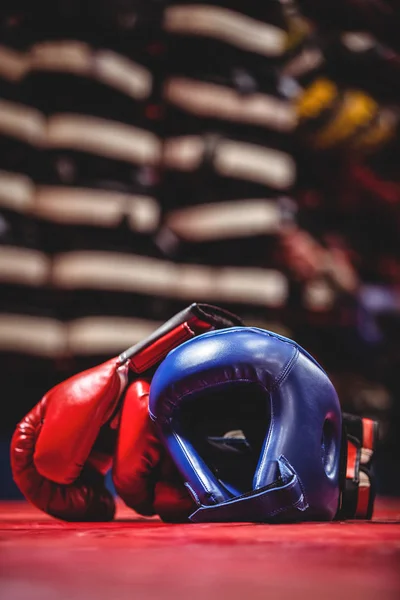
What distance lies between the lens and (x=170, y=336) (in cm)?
124

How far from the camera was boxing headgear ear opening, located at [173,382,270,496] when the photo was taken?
1184mm

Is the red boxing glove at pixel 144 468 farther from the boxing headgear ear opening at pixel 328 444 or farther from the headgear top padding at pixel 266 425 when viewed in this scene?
the boxing headgear ear opening at pixel 328 444

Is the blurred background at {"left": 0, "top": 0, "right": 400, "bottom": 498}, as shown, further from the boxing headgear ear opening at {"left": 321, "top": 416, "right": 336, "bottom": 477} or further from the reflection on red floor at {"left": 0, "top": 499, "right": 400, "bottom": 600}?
the reflection on red floor at {"left": 0, "top": 499, "right": 400, "bottom": 600}

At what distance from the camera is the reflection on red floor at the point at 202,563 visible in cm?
55

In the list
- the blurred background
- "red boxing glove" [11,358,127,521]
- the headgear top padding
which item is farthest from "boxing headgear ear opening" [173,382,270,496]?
the blurred background

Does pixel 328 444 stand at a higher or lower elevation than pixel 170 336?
lower

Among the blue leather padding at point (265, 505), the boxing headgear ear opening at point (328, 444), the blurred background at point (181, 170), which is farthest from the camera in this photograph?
the blurred background at point (181, 170)

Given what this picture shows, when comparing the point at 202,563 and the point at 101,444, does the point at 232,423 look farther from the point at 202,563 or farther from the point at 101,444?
the point at 202,563

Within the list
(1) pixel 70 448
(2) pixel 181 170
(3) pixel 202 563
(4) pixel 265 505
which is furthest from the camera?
(2) pixel 181 170

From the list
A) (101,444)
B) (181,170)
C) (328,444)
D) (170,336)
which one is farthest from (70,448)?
(181,170)

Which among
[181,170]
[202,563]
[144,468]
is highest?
[181,170]

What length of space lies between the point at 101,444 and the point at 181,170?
7.44ft

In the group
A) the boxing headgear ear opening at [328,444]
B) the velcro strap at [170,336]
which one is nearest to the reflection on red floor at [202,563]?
the boxing headgear ear opening at [328,444]

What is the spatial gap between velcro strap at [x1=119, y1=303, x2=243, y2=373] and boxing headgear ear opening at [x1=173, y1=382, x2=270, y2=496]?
104 millimetres
